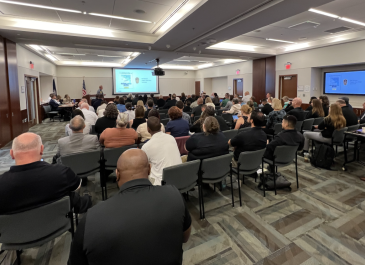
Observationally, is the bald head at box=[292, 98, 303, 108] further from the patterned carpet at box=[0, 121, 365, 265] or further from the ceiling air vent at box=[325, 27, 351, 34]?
the ceiling air vent at box=[325, 27, 351, 34]

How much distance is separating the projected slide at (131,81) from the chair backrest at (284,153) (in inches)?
547

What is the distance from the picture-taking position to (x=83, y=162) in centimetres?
299

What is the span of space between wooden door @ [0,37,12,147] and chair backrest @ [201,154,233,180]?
21.7 feet

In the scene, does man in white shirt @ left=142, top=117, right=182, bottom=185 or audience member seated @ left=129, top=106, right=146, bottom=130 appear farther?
audience member seated @ left=129, top=106, right=146, bottom=130

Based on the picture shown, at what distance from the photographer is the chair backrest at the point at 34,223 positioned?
64.2 inches

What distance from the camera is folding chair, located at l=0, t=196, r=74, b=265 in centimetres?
164

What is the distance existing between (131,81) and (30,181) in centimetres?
1513

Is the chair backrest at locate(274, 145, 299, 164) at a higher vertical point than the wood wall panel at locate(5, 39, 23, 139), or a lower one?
lower

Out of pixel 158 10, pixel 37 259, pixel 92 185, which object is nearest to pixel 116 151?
pixel 92 185

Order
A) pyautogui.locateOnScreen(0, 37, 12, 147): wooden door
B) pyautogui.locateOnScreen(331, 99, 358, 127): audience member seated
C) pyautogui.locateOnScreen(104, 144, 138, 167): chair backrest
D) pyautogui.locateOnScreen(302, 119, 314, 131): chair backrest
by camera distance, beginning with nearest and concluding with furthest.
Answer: pyautogui.locateOnScreen(104, 144, 138, 167): chair backrest, pyautogui.locateOnScreen(331, 99, 358, 127): audience member seated, pyautogui.locateOnScreen(302, 119, 314, 131): chair backrest, pyautogui.locateOnScreen(0, 37, 12, 147): wooden door

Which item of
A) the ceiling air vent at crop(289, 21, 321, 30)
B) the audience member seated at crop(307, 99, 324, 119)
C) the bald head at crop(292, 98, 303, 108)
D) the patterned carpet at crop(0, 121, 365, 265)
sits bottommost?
the patterned carpet at crop(0, 121, 365, 265)

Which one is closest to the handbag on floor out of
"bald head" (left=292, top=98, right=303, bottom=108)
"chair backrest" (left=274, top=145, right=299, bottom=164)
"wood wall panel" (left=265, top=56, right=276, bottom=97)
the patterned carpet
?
the patterned carpet

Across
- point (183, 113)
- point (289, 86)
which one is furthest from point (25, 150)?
point (289, 86)

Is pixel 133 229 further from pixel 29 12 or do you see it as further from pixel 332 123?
pixel 29 12
